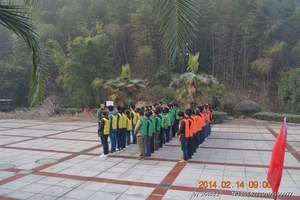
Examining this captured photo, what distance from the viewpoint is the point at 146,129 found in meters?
8.22

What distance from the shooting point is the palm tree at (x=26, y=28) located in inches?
137

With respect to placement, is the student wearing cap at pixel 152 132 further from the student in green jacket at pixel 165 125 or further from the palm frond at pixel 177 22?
the palm frond at pixel 177 22

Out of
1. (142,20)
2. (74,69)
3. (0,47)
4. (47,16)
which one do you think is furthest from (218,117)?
(0,47)

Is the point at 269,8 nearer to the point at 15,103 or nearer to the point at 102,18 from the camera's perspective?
the point at 102,18

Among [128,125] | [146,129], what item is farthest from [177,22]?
[128,125]

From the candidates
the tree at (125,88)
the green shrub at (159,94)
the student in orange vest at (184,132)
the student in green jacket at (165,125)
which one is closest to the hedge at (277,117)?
the green shrub at (159,94)

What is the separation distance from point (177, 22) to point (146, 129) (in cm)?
601

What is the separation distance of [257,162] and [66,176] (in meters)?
4.27

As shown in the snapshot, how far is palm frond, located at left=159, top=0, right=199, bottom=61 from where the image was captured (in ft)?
7.70

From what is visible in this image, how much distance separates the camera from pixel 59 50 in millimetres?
21562

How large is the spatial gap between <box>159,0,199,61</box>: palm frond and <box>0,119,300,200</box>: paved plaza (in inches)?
138

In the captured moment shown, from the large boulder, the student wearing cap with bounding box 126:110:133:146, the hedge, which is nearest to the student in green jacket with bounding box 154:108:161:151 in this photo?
the student wearing cap with bounding box 126:110:133:146

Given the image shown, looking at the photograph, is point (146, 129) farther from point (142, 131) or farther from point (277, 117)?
point (277, 117)

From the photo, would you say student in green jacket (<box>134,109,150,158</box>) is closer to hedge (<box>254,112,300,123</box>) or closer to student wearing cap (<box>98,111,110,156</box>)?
student wearing cap (<box>98,111,110,156</box>)
